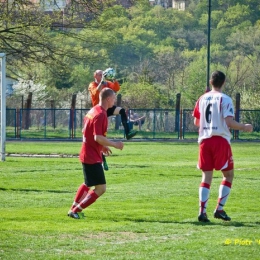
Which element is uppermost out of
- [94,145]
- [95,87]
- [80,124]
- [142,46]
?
[142,46]

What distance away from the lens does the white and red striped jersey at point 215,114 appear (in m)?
11.8

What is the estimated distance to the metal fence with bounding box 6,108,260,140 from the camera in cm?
4916

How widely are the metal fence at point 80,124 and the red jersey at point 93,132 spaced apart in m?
36.8

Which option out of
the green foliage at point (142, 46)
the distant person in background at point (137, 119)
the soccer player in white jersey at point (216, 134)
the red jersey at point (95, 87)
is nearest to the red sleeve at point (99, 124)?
the soccer player in white jersey at point (216, 134)

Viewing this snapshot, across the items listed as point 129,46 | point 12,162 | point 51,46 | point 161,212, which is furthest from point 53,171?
point 129,46

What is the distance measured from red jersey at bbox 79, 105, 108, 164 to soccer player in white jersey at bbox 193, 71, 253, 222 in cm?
129

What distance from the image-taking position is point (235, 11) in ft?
483

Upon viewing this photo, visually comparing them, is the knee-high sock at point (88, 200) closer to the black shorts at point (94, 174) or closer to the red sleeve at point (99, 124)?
the black shorts at point (94, 174)

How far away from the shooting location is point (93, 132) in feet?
39.0

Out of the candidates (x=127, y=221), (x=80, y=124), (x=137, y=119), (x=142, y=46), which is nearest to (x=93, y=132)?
(x=127, y=221)

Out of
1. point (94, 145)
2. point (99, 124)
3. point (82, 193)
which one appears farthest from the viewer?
point (82, 193)

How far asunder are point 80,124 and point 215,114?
37895 millimetres

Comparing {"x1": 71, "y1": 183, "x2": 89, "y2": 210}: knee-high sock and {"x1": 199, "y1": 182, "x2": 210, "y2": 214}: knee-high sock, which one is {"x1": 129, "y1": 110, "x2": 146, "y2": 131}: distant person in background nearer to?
{"x1": 71, "y1": 183, "x2": 89, "y2": 210}: knee-high sock

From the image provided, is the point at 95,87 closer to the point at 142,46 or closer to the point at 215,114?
the point at 215,114
